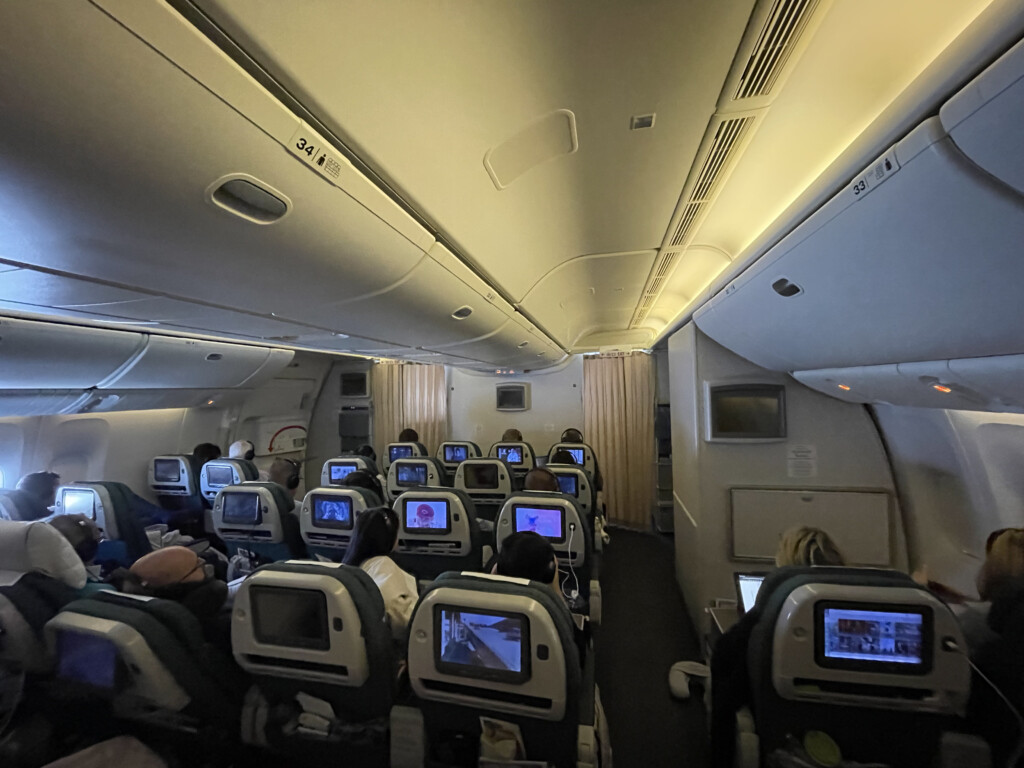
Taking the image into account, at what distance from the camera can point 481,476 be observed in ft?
17.4

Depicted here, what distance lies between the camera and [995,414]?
9.23ft

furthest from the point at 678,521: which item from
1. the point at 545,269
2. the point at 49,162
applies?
the point at 49,162

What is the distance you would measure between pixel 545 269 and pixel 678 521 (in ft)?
12.5

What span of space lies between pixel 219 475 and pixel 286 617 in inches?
177

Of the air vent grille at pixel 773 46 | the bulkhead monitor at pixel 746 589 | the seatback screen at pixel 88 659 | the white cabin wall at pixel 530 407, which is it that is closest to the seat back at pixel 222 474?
the seatback screen at pixel 88 659

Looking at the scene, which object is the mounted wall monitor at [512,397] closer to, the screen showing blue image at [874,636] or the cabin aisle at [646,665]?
the cabin aisle at [646,665]

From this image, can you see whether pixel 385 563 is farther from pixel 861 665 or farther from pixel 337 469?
pixel 337 469

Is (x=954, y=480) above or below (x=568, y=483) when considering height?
above

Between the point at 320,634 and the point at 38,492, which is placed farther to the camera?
the point at 38,492

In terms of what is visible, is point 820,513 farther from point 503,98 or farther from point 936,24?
point 503,98

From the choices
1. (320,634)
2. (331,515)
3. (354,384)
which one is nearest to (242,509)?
(331,515)

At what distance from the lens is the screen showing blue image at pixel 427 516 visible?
3654mm

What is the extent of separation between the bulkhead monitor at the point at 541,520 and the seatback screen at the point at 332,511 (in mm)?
1508

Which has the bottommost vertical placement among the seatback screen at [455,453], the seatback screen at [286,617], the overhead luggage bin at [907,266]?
the seatback screen at [286,617]
